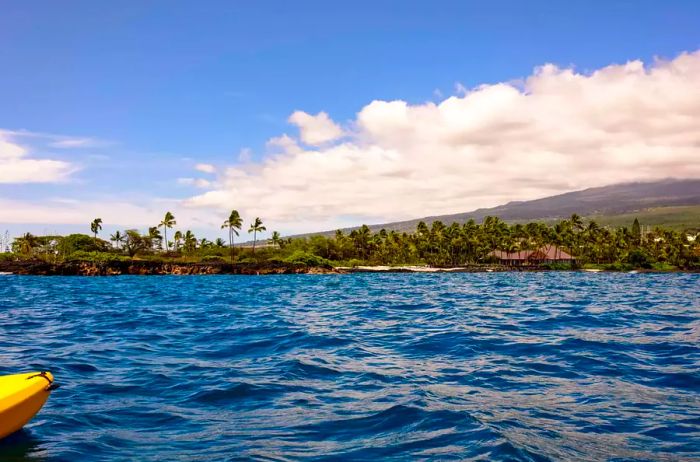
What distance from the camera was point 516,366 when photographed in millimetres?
13906

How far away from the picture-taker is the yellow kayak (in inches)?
315

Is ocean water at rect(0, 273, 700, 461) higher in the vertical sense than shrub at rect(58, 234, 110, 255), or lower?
lower

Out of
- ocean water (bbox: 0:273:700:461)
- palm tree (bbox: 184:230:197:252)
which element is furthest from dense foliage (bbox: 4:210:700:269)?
ocean water (bbox: 0:273:700:461)

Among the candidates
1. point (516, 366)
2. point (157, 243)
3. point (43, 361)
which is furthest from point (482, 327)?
point (157, 243)

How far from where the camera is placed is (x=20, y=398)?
320 inches

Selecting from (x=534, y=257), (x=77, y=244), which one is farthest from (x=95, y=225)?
(x=534, y=257)

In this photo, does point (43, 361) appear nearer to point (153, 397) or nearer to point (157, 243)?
point (153, 397)

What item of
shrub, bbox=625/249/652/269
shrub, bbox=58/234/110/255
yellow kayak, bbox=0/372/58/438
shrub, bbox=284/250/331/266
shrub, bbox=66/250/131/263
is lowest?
shrub, bbox=625/249/652/269

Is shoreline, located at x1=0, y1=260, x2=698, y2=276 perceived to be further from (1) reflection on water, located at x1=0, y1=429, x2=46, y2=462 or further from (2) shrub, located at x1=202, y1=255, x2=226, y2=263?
(1) reflection on water, located at x1=0, y1=429, x2=46, y2=462

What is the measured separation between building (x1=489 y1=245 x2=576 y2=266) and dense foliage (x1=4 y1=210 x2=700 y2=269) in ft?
6.15

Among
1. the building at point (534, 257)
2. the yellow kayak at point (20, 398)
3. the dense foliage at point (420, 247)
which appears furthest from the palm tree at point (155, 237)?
the yellow kayak at point (20, 398)

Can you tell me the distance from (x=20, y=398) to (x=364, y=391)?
6421mm

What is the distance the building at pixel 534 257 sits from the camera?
6324 inches

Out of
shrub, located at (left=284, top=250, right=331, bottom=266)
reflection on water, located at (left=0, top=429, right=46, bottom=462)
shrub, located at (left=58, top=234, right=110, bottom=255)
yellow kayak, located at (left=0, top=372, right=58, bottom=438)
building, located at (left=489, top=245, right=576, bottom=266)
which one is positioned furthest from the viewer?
shrub, located at (left=58, top=234, right=110, bottom=255)
